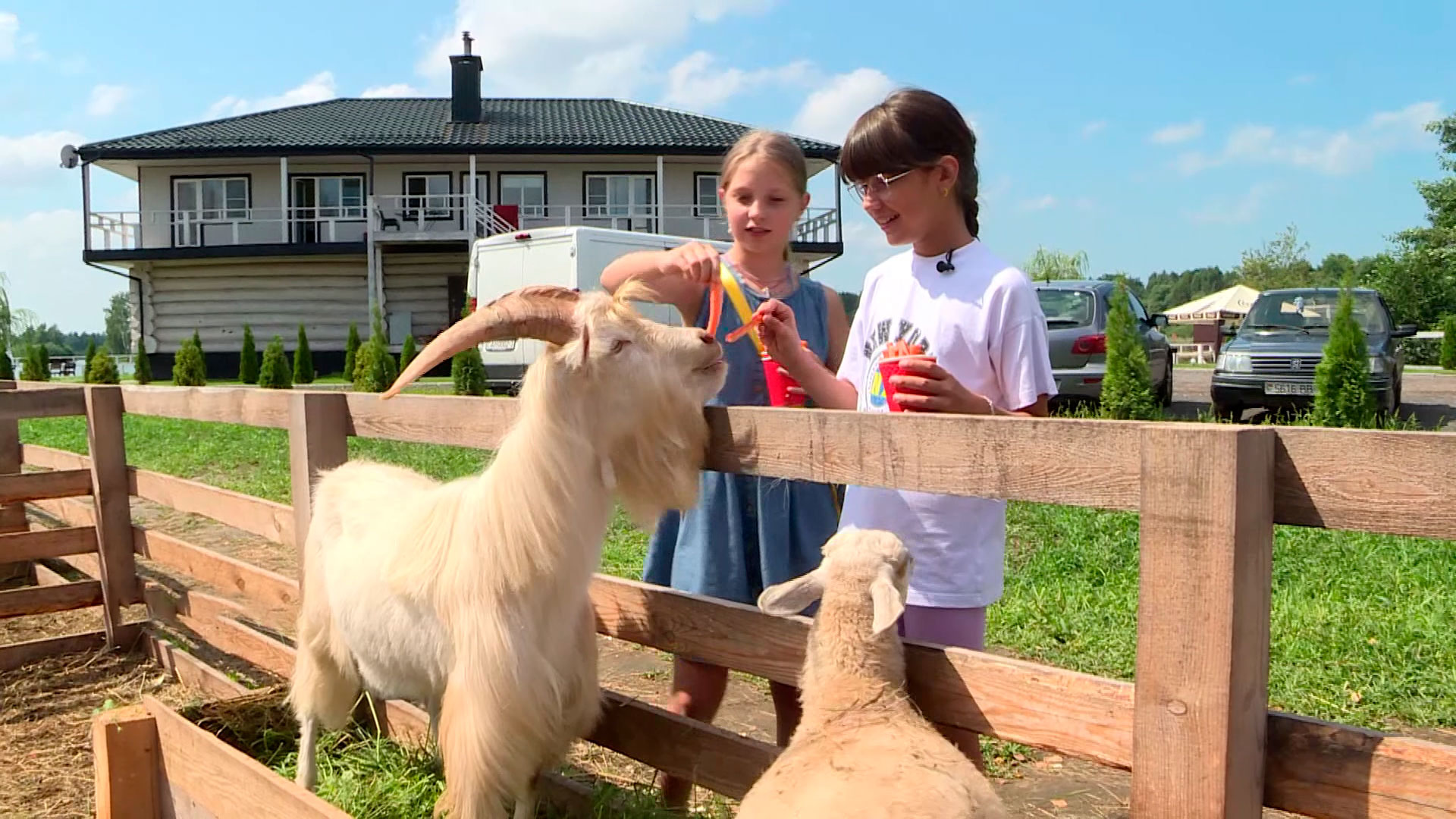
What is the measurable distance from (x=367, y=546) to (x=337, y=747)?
1.14 metres

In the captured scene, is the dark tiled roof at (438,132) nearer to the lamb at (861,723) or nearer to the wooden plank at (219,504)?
the wooden plank at (219,504)

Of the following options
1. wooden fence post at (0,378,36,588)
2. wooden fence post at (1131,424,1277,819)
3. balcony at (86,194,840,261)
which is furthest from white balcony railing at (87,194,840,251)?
wooden fence post at (1131,424,1277,819)

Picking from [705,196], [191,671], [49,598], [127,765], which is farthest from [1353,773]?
[705,196]

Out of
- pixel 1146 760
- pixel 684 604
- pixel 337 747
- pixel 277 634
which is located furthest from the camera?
pixel 277 634

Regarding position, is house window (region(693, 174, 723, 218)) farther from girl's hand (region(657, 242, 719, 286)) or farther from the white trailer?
girl's hand (region(657, 242, 719, 286))

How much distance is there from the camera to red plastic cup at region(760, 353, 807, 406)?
286 centimetres

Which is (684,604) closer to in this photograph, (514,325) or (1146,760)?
(514,325)

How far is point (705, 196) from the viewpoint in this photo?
32938mm

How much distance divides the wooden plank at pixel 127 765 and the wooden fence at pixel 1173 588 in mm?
1572

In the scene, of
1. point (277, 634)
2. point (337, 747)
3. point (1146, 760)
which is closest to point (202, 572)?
Answer: point (277, 634)

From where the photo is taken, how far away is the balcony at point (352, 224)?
3050 centimetres

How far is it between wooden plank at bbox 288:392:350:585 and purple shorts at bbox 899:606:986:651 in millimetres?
2385

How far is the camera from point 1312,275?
59375mm

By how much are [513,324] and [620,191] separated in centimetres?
3115
